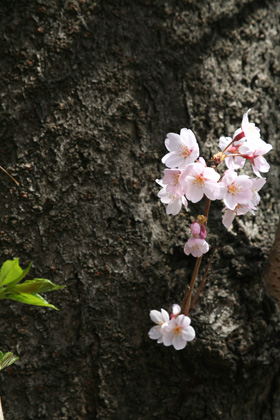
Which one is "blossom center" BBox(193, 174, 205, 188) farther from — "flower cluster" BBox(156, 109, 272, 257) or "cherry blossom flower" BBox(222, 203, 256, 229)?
"cherry blossom flower" BBox(222, 203, 256, 229)

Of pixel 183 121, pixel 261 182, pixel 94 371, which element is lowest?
pixel 94 371

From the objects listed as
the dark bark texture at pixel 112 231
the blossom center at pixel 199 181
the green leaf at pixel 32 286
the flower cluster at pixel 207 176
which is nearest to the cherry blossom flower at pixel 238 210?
the flower cluster at pixel 207 176

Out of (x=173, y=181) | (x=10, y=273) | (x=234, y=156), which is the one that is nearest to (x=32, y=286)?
(x=10, y=273)

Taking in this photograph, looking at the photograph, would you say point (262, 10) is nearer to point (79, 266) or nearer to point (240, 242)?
point (240, 242)

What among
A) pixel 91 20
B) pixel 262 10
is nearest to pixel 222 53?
pixel 262 10

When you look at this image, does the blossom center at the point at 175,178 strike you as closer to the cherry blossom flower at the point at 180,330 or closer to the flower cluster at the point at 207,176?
the flower cluster at the point at 207,176

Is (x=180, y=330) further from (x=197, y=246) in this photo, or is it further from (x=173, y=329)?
(x=197, y=246)

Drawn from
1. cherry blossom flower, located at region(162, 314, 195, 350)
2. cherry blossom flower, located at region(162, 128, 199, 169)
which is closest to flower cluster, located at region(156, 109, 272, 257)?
cherry blossom flower, located at region(162, 128, 199, 169)
